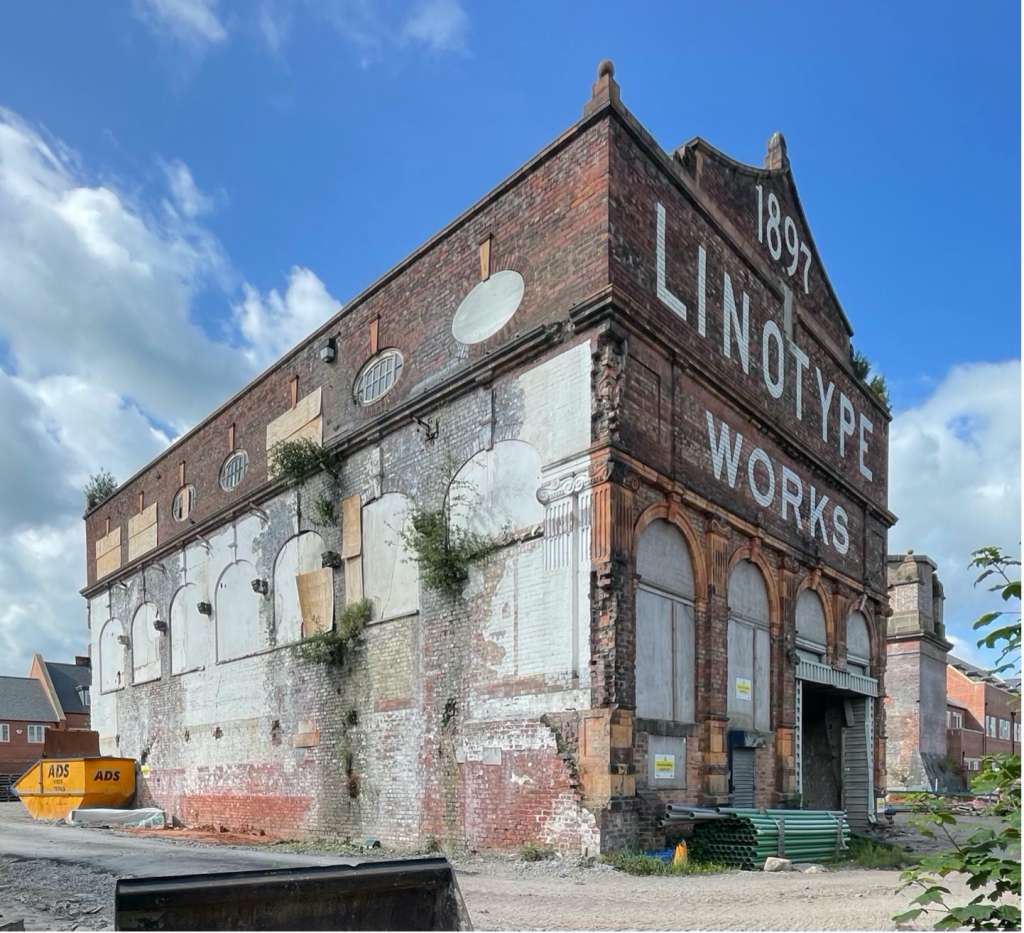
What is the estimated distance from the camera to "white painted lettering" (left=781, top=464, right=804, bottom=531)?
64.7ft

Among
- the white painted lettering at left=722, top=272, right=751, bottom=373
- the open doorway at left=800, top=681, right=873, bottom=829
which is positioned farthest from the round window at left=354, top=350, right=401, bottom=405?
the open doorway at left=800, top=681, right=873, bottom=829

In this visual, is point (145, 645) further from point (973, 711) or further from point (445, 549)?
point (973, 711)

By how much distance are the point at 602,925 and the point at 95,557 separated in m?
28.6

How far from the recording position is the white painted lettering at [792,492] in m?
19.7

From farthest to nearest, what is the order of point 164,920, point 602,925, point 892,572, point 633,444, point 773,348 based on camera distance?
point 892,572 < point 773,348 < point 633,444 < point 602,925 < point 164,920

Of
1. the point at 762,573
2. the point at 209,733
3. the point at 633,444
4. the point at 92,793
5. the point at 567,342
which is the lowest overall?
the point at 92,793

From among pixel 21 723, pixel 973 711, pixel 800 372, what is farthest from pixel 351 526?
pixel 973 711

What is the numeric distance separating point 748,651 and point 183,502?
16932 millimetres

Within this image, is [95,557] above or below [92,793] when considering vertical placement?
above

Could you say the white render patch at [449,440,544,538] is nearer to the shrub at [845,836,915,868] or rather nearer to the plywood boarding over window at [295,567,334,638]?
the plywood boarding over window at [295,567,334,638]

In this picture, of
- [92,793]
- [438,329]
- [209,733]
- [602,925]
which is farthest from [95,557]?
[602,925]

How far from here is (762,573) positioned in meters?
18.3

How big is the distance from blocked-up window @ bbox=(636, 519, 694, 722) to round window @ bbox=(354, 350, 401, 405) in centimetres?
660

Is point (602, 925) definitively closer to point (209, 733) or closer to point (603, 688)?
point (603, 688)
